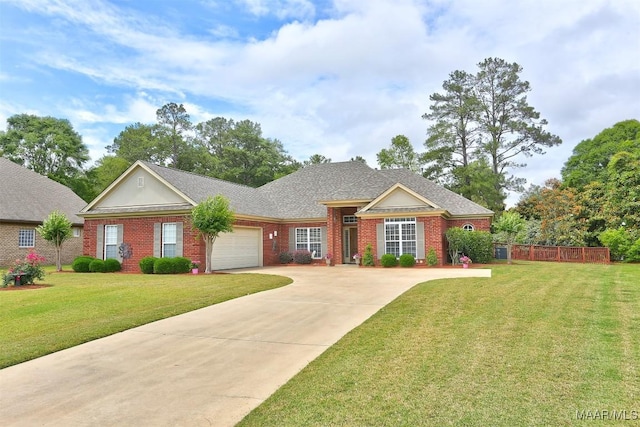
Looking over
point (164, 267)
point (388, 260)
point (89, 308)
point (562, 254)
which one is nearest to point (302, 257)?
point (388, 260)

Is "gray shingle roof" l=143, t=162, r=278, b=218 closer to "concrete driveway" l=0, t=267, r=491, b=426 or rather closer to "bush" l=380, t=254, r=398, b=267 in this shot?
"bush" l=380, t=254, r=398, b=267

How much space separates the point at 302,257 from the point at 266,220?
308 centimetres

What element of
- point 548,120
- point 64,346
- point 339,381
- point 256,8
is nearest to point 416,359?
point 339,381

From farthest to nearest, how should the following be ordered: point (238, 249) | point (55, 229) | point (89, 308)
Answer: point (238, 249) → point (55, 229) → point (89, 308)

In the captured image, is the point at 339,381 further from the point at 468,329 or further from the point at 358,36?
the point at 358,36

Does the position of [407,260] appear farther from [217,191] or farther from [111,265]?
[111,265]

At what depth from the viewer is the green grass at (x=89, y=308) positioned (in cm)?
666

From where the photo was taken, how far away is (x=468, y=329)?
7.04 metres

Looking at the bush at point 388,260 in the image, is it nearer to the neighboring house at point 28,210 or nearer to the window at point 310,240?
the window at point 310,240

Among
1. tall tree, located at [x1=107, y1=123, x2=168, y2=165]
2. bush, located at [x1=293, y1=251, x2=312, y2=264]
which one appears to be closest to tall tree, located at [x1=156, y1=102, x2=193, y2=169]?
tall tree, located at [x1=107, y1=123, x2=168, y2=165]

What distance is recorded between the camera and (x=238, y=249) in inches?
852

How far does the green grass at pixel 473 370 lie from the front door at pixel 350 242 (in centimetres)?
→ 1538

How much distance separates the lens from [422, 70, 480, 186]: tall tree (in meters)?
38.8

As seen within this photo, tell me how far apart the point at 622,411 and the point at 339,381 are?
275 centimetres
